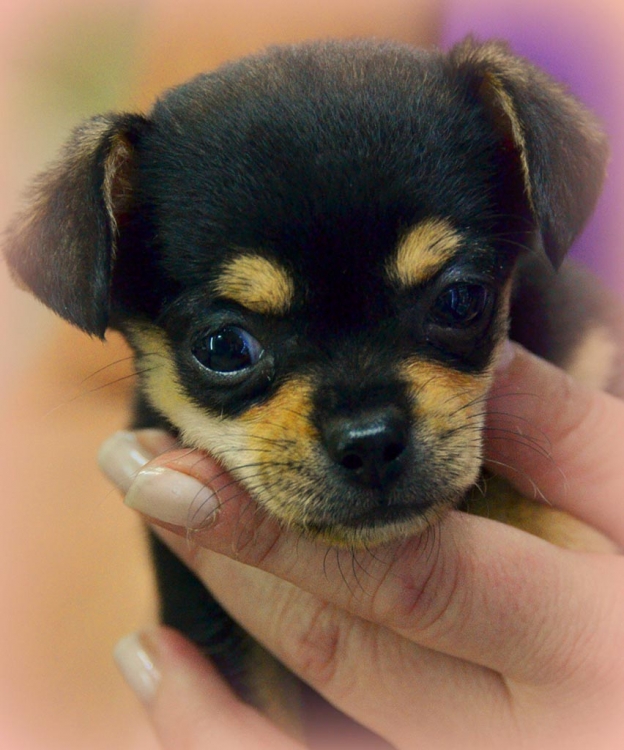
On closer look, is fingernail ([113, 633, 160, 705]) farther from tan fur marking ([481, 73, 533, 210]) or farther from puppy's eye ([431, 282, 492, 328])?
tan fur marking ([481, 73, 533, 210])

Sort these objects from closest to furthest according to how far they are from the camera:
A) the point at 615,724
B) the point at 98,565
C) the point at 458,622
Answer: the point at 458,622
the point at 615,724
the point at 98,565

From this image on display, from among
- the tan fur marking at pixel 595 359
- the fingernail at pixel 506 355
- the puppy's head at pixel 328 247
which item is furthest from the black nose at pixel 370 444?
the tan fur marking at pixel 595 359

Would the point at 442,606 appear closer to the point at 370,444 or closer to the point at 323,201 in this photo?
the point at 370,444

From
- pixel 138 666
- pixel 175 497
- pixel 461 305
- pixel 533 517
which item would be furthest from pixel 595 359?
pixel 138 666

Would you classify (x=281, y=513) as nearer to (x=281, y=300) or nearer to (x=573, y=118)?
(x=281, y=300)

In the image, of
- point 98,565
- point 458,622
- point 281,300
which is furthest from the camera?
point 98,565

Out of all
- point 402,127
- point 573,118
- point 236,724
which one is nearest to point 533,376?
point 573,118

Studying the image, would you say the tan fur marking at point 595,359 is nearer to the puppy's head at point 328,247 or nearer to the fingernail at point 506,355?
the fingernail at point 506,355

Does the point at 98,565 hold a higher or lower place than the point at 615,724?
lower
